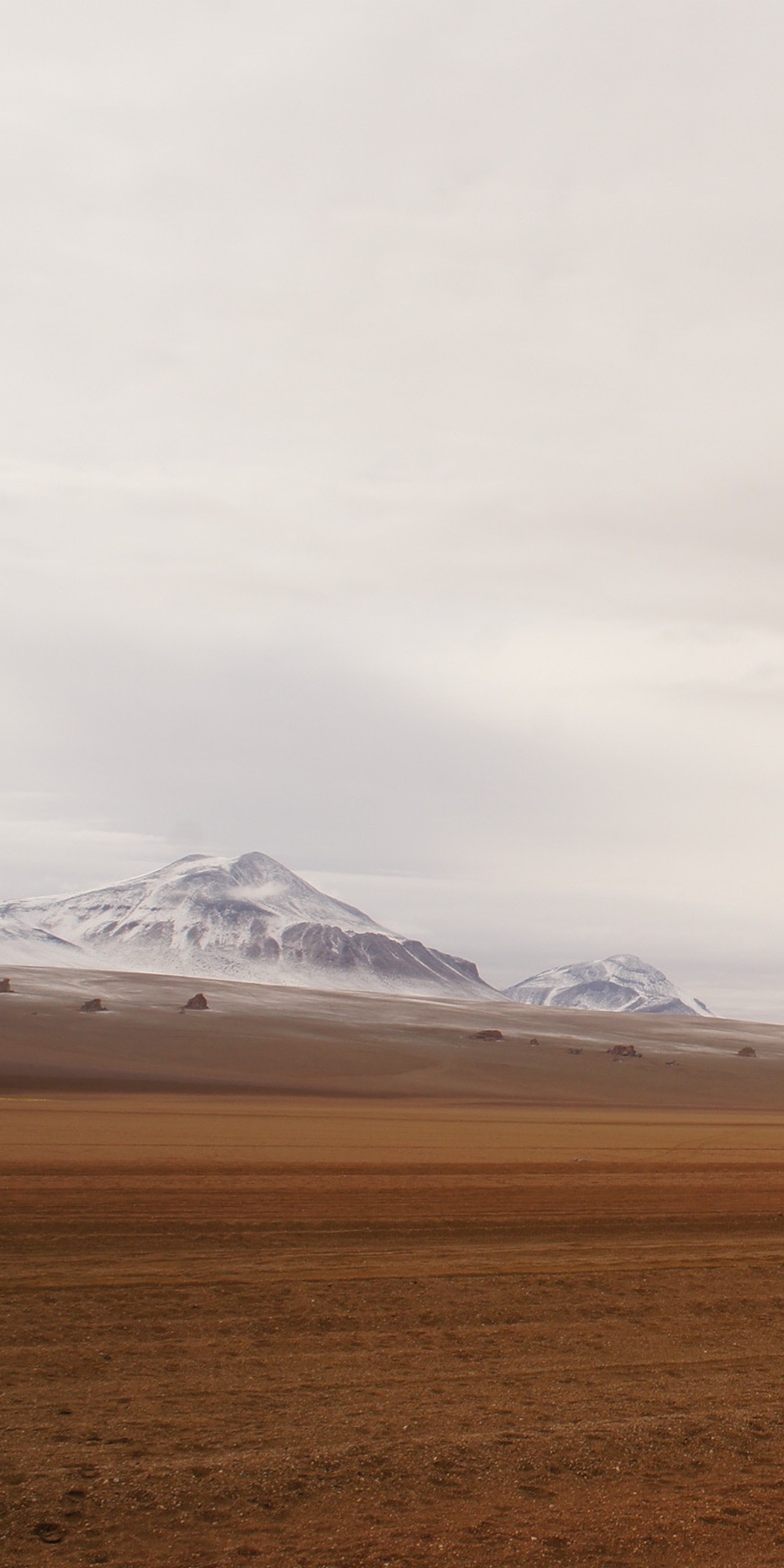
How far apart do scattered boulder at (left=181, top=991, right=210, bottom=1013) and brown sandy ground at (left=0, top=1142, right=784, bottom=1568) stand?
2806 inches

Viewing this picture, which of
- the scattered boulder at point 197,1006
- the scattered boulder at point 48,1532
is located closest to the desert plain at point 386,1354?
the scattered boulder at point 48,1532

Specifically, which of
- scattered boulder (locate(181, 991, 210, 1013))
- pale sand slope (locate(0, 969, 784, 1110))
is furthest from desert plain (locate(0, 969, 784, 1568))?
scattered boulder (locate(181, 991, 210, 1013))

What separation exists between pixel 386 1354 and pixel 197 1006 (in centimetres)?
8108

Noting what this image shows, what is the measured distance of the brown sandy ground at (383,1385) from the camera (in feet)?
21.1

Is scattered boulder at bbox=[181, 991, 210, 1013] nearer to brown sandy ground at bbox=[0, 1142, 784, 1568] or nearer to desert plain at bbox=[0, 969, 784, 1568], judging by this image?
desert plain at bbox=[0, 969, 784, 1568]

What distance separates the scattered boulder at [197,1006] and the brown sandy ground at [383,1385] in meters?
71.3

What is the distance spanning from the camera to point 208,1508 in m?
6.61

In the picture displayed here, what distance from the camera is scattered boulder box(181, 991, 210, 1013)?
8625 cm

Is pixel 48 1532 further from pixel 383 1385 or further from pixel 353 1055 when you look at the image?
pixel 353 1055

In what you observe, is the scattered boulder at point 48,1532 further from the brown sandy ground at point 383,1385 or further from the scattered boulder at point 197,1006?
the scattered boulder at point 197,1006

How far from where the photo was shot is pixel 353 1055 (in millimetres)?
68688

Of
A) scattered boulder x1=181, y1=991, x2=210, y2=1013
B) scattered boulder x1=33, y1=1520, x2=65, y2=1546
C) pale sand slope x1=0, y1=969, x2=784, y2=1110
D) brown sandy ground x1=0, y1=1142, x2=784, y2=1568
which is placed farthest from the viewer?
scattered boulder x1=181, y1=991, x2=210, y2=1013

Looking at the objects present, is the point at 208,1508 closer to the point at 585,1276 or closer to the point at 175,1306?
the point at 175,1306

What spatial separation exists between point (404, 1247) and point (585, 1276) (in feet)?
7.85
